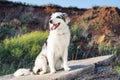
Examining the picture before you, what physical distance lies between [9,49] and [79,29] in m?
2.68

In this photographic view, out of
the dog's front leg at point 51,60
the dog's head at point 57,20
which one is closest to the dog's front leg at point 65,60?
the dog's front leg at point 51,60

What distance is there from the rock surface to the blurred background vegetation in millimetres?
2775

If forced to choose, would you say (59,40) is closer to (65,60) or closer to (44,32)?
(65,60)

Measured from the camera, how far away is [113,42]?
15570mm

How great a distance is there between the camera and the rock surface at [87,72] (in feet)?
31.2

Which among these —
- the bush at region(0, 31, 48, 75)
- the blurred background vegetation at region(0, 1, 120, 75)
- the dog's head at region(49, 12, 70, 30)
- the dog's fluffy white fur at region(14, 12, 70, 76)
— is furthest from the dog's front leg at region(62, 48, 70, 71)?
the blurred background vegetation at region(0, 1, 120, 75)

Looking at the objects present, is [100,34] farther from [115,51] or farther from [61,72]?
[61,72]

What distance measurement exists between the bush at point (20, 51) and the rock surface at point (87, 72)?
2573 mm

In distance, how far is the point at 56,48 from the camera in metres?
9.52

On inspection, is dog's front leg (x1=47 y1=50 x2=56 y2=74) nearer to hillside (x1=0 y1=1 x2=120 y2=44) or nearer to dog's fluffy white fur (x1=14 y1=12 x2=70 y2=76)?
dog's fluffy white fur (x1=14 y1=12 x2=70 y2=76)

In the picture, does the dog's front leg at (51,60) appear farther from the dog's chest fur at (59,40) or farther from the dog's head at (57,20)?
the dog's head at (57,20)

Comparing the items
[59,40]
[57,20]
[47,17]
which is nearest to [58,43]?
[59,40]

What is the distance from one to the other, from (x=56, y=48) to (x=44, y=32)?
5732 millimetres

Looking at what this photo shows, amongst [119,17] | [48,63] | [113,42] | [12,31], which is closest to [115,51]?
[113,42]
